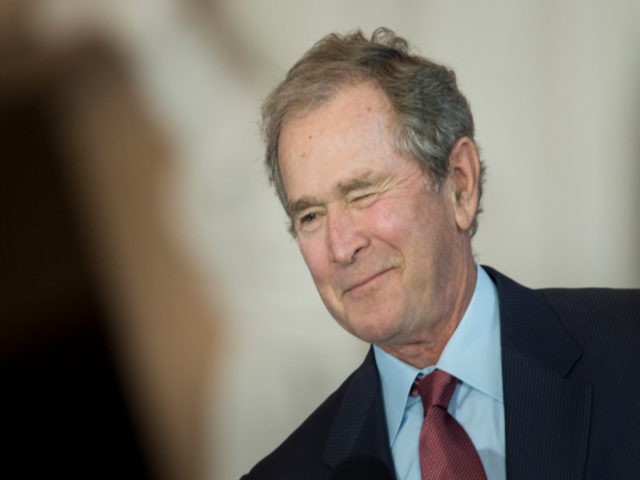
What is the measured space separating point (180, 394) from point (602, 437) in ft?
4.44

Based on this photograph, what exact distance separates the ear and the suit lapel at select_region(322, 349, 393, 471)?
331mm

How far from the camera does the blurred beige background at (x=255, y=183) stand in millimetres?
2955

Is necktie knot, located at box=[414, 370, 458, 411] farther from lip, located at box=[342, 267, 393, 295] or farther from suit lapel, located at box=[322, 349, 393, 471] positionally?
lip, located at box=[342, 267, 393, 295]

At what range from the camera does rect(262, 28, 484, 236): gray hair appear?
2113mm

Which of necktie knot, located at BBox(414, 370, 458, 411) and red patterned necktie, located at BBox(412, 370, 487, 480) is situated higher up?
necktie knot, located at BBox(414, 370, 458, 411)

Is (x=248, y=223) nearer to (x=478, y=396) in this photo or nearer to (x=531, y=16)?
(x=531, y=16)

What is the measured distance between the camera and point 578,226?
3020 mm

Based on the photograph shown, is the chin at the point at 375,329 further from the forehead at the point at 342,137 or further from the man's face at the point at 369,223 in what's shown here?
the forehead at the point at 342,137

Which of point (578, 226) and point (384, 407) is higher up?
point (578, 226)

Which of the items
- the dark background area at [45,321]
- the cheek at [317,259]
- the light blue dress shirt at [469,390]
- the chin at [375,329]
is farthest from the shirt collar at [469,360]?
the dark background area at [45,321]

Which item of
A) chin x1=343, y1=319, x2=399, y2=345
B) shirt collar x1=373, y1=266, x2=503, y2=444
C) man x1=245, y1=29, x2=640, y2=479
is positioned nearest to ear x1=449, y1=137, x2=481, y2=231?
man x1=245, y1=29, x2=640, y2=479

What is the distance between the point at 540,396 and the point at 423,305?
9.9 inches

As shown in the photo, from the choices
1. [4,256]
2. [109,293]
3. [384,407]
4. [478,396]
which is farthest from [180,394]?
[478,396]

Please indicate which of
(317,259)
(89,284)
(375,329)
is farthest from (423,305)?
(89,284)
